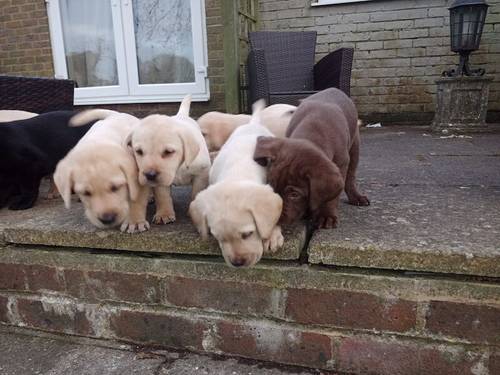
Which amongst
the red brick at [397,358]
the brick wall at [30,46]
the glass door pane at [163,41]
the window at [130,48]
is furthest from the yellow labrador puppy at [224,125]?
the glass door pane at [163,41]

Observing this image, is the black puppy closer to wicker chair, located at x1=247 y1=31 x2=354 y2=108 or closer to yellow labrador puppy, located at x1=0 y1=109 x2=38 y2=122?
yellow labrador puppy, located at x1=0 y1=109 x2=38 y2=122

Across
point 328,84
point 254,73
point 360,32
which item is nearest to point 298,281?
point 254,73

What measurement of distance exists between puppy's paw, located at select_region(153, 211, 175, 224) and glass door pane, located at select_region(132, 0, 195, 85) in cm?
484

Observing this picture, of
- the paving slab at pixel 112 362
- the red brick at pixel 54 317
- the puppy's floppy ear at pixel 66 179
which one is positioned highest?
the puppy's floppy ear at pixel 66 179

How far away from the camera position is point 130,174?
202 centimetres

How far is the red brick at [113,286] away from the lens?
6.62 ft

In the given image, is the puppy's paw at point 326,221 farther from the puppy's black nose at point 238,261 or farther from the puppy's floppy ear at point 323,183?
the puppy's black nose at point 238,261

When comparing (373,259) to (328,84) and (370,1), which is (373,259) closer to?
(328,84)

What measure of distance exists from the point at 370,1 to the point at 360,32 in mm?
462

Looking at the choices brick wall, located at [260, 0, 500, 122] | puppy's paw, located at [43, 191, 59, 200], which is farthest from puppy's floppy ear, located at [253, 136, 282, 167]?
brick wall, located at [260, 0, 500, 122]

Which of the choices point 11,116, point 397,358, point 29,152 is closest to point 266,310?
point 397,358

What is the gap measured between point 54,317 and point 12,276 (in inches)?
12.2

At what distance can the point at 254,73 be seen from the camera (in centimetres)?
490

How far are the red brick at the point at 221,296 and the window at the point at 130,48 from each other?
4850 millimetres
